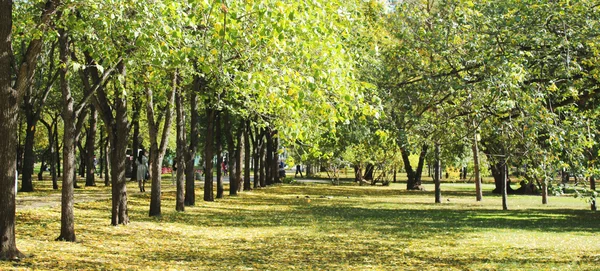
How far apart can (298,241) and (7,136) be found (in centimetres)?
788

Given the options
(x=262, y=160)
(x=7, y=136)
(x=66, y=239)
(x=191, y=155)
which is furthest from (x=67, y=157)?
(x=262, y=160)

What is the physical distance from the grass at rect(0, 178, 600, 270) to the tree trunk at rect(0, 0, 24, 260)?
0.54 meters

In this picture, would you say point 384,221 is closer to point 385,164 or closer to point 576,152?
point 576,152

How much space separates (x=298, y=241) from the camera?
16734mm

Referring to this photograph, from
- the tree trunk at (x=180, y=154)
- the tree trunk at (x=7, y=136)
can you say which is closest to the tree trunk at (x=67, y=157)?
the tree trunk at (x=7, y=136)

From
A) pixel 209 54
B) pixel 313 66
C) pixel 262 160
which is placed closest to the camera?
pixel 313 66

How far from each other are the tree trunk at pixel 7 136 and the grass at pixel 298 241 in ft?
1.77

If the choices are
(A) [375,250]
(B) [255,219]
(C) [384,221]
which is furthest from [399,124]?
(A) [375,250]

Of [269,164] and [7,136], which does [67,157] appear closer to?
[7,136]

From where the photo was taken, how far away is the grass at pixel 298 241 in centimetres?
1272

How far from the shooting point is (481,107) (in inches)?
561

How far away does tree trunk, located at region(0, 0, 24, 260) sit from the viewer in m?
10.9

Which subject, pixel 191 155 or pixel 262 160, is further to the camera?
pixel 262 160

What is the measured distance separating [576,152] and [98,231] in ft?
36.5
